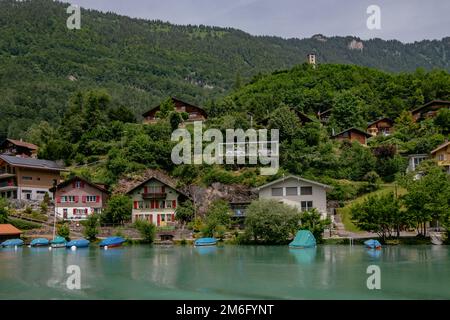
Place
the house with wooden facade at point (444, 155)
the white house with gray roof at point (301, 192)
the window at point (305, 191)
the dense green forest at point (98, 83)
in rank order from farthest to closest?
the dense green forest at point (98, 83)
the house with wooden facade at point (444, 155)
the window at point (305, 191)
the white house with gray roof at point (301, 192)

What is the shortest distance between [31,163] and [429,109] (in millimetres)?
55601

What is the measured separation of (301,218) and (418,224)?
9988 mm

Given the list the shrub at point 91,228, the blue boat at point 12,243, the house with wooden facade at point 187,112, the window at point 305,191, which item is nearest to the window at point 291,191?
the window at point 305,191

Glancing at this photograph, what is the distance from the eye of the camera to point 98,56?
194m

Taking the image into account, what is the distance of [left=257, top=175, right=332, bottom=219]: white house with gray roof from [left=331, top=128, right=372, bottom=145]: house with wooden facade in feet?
67.4

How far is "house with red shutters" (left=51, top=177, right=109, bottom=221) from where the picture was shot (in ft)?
220

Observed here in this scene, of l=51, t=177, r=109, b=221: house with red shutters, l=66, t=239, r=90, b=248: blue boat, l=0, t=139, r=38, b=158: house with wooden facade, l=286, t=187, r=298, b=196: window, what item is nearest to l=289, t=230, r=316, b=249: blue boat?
l=286, t=187, r=298, b=196: window

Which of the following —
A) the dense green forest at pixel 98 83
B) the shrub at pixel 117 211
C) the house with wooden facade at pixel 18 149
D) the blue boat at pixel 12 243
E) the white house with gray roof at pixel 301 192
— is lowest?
the blue boat at pixel 12 243

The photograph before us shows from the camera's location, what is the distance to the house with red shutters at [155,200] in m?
64.3

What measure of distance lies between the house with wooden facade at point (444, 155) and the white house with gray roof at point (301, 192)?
53.5 ft

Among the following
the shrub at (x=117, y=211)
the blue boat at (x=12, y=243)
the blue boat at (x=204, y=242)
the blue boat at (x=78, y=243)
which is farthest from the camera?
the shrub at (x=117, y=211)

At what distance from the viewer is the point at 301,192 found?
5841cm

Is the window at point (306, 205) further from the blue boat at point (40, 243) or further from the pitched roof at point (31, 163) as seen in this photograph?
the pitched roof at point (31, 163)

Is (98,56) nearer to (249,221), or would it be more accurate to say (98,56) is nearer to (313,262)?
(249,221)
